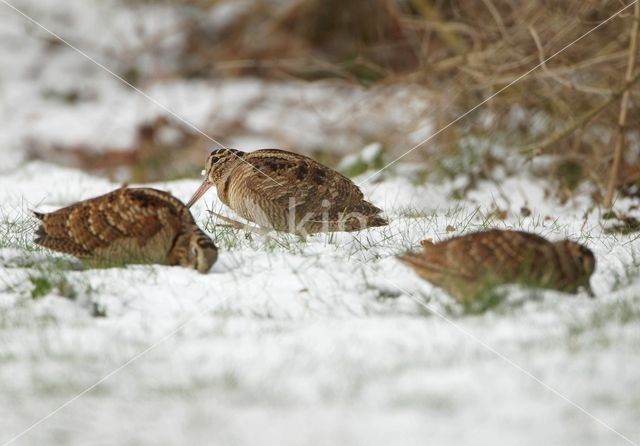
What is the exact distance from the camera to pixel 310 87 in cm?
1210

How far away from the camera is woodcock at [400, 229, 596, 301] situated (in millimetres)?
4129

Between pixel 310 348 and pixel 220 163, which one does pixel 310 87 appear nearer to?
pixel 220 163

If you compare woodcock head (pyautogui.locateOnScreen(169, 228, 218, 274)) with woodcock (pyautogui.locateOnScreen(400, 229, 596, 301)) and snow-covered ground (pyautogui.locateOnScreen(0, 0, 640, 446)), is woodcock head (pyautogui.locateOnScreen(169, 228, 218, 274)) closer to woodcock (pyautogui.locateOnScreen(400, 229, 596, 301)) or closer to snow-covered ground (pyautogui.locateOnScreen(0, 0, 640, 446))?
snow-covered ground (pyautogui.locateOnScreen(0, 0, 640, 446))

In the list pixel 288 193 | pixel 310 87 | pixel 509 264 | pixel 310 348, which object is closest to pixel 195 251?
pixel 288 193

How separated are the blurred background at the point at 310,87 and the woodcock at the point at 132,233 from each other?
11.5ft

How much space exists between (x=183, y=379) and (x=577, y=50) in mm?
5626

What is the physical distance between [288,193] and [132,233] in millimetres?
1074

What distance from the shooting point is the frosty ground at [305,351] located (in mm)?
2980

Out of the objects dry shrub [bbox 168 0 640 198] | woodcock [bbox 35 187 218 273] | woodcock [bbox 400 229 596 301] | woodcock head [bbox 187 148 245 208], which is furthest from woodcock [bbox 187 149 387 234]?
dry shrub [bbox 168 0 640 198]

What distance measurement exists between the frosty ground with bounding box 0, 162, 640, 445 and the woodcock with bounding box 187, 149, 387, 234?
19cm

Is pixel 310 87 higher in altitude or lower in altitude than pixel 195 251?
higher

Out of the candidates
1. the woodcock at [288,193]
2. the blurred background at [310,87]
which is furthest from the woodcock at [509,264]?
the blurred background at [310,87]

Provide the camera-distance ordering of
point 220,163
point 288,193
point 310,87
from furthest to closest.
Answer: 1. point 310,87
2. point 220,163
3. point 288,193

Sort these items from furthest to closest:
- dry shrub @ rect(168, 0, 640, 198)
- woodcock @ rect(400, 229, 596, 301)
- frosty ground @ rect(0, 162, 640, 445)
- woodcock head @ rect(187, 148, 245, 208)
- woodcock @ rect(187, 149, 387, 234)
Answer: dry shrub @ rect(168, 0, 640, 198)
woodcock head @ rect(187, 148, 245, 208)
woodcock @ rect(187, 149, 387, 234)
woodcock @ rect(400, 229, 596, 301)
frosty ground @ rect(0, 162, 640, 445)
